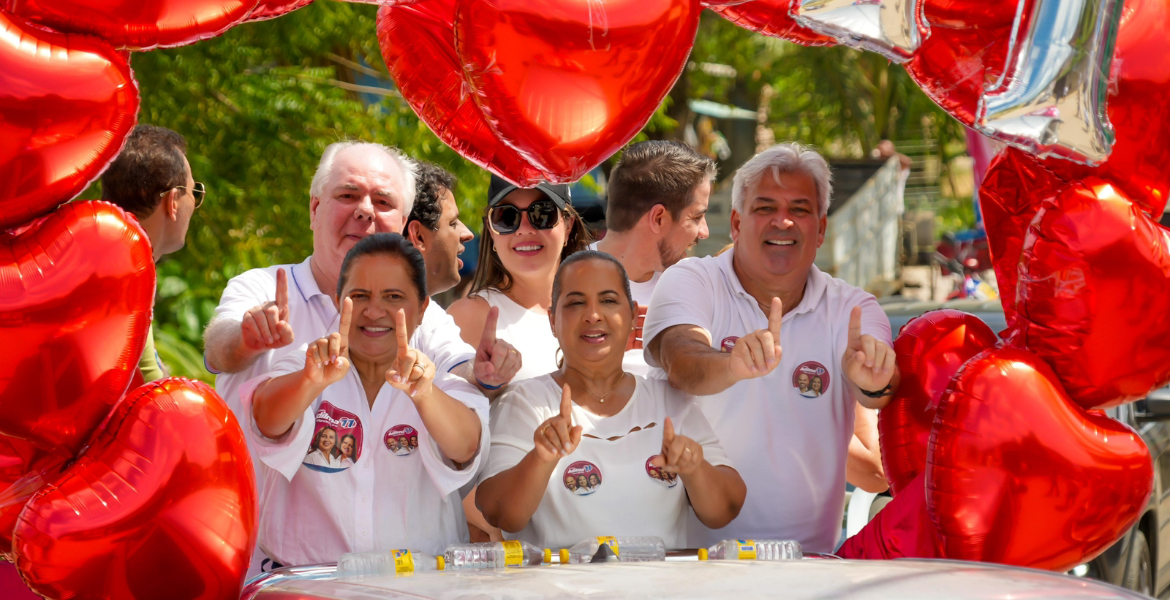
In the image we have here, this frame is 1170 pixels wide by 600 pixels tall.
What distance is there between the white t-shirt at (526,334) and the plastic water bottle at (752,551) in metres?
0.79

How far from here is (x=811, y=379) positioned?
2680 mm

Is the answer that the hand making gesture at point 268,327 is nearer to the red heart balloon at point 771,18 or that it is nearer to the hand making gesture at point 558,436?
the hand making gesture at point 558,436

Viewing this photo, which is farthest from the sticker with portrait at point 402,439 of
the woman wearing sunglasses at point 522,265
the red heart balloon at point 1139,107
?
the red heart balloon at point 1139,107

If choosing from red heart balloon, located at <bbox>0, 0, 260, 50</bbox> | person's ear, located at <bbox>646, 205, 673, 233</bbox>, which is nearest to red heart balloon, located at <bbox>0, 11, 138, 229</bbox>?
red heart balloon, located at <bbox>0, 0, 260, 50</bbox>

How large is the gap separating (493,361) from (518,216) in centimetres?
63

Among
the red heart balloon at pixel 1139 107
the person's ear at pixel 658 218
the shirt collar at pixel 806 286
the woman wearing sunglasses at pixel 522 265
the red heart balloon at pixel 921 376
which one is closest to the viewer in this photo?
the red heart balloon at pixel 1139 107

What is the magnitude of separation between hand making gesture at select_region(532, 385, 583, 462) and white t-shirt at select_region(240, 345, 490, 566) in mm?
169

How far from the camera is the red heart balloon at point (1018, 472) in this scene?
6.81 feet

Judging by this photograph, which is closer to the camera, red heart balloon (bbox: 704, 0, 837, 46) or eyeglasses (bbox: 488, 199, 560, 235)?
red heart balloon (bbox: 704, 0, 837, 46)

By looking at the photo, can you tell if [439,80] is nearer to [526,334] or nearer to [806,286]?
[526,334]

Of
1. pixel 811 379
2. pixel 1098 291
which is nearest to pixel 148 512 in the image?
pixel 811 379

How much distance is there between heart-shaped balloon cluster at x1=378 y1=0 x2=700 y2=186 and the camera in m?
1.83

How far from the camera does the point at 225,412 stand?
6.06 feet

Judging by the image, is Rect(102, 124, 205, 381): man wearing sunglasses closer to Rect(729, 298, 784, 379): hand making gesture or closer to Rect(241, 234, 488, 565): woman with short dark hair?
Rect(241, 234, 488, 565): woman with short dark hair
